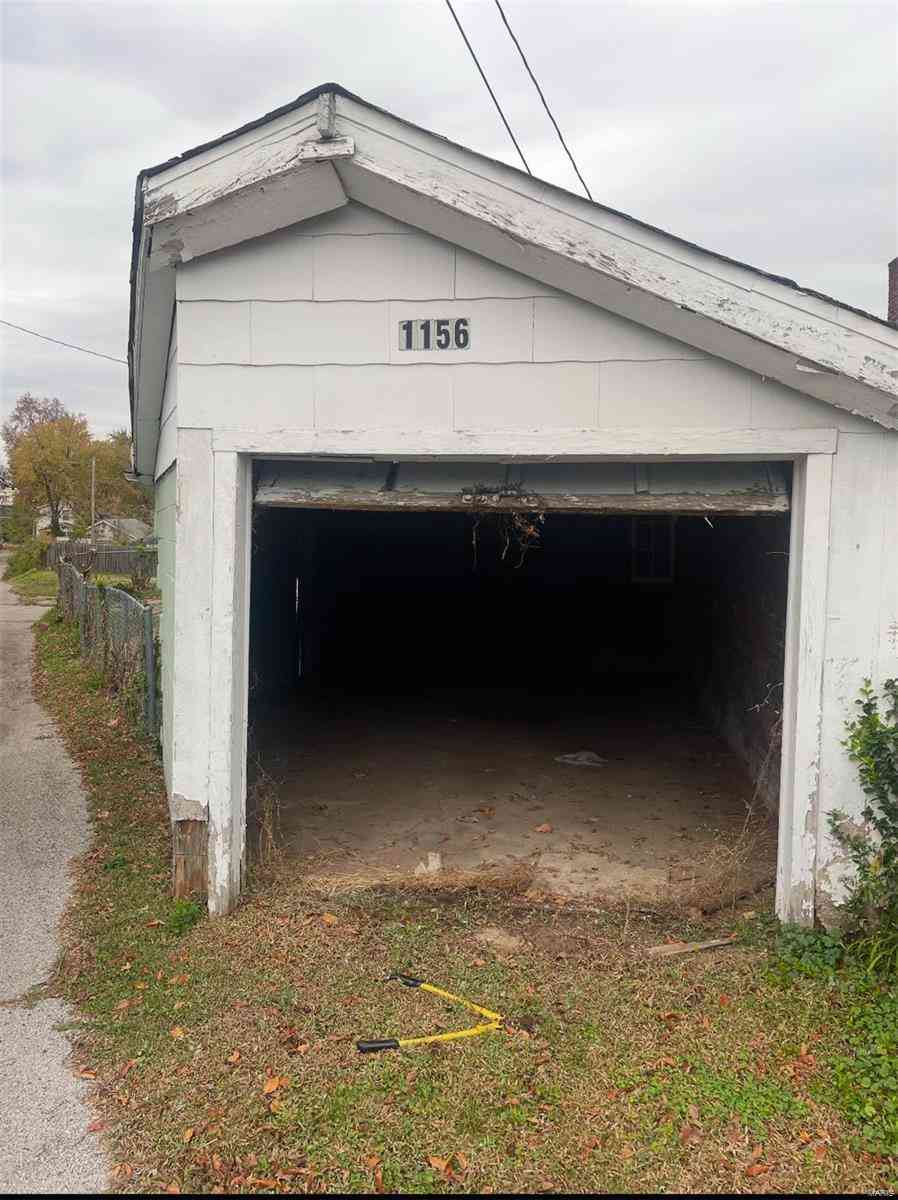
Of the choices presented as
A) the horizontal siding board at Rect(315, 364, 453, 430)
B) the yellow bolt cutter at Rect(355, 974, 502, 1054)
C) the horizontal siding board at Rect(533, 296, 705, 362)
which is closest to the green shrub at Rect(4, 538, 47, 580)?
the horizontal siding board at Rect(315, 364, 453, 430)

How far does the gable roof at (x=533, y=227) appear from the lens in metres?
4.37

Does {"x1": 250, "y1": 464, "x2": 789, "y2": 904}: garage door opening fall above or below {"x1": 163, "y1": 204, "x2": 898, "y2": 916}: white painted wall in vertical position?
below

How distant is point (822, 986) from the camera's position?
434cm

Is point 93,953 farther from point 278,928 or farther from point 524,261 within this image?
point 524,261

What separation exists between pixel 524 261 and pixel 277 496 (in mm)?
1846

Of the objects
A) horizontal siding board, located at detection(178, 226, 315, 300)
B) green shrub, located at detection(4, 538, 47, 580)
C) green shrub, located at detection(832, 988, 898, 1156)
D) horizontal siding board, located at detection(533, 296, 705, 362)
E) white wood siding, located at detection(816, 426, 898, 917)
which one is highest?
horizontal siding board, located at detection(178, 226, 315, 300)

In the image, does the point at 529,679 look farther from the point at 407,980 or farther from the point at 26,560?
the point at 26,560

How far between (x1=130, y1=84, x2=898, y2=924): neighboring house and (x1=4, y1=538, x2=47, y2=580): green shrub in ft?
128

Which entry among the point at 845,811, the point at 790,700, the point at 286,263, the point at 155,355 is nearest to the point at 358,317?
the point at 286,263

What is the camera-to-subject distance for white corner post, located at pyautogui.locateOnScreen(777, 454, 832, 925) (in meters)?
4.68

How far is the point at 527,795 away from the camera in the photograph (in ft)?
25.5

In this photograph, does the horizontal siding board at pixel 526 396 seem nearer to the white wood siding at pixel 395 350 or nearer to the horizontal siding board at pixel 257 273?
the white wood siding at pixel 395 350

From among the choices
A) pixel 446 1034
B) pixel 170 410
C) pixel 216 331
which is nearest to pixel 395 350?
pixel 216 331

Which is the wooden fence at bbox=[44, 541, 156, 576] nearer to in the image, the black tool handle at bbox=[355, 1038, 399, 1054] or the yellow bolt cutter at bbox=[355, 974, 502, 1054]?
the yellow bolt cutter at bbox=[355, 974, 502, 1054]
